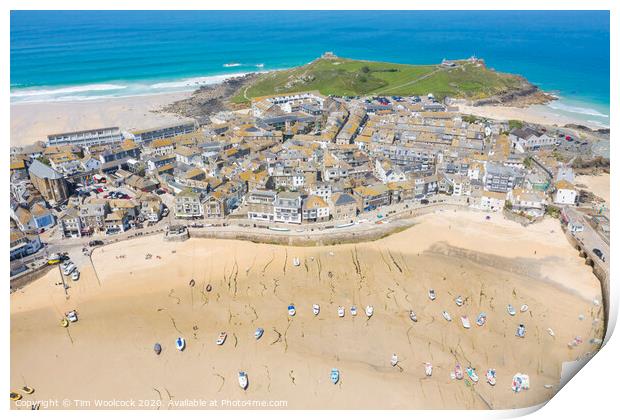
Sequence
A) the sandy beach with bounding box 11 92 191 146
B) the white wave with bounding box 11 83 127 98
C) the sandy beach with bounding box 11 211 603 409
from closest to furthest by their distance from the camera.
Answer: the sandy beach with bounding box 11 211 603 409
the sandy beach with bounding box 11 92 191 146
the white wave with bounding box 11 83 127 98

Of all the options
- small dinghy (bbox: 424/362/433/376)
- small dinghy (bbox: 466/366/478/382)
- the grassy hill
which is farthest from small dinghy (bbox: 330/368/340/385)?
the grassy hill

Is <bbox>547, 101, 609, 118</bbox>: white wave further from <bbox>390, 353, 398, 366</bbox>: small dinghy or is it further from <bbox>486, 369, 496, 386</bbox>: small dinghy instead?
<bbox>390, 353, 398, 366</bbox>: small dinghy

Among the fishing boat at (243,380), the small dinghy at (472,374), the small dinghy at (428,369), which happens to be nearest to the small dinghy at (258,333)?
the fishing boat at (243,380)

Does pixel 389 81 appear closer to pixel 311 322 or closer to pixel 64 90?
pixel 64 90

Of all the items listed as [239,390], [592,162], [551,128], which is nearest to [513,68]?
[551,128]

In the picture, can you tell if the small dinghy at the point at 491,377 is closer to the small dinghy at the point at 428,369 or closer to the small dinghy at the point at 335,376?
the small dinghy at the point at 428,369

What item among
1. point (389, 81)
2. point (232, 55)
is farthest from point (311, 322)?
point (232, 55)
